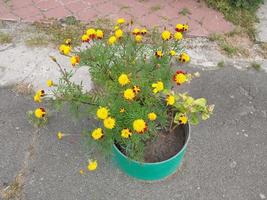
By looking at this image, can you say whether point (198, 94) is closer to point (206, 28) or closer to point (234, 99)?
point (234, 99)

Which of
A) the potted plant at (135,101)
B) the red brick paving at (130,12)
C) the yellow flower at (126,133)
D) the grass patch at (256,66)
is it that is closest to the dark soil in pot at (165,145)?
the potted plant at (135,101)

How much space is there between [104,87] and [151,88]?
1.09 ft

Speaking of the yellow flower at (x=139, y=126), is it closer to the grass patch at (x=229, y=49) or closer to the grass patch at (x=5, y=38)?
the grass patch at (x=229, y=49)

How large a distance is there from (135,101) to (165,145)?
1.57 ft

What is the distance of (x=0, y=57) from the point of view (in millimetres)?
2984

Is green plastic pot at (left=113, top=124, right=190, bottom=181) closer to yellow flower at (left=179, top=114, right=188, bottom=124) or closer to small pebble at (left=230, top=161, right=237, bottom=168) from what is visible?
yellow flower at (left=179, top=114, right=188, bottom=124)

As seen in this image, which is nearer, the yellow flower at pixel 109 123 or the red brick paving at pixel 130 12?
the yellow flower at pixel 109 123

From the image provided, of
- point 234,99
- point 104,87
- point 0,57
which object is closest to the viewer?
point 104,87

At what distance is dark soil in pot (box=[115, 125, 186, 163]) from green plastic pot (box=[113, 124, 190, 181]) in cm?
5

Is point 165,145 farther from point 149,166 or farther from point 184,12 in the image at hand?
point 184,12

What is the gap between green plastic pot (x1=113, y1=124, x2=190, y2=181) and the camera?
1.98 m

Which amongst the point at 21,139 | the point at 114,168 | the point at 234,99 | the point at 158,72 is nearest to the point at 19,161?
the point at 21,139

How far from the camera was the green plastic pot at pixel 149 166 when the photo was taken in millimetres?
1977

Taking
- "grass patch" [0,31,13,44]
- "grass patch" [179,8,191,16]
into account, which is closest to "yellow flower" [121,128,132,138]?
"grass patch" [0,31,13,44]
